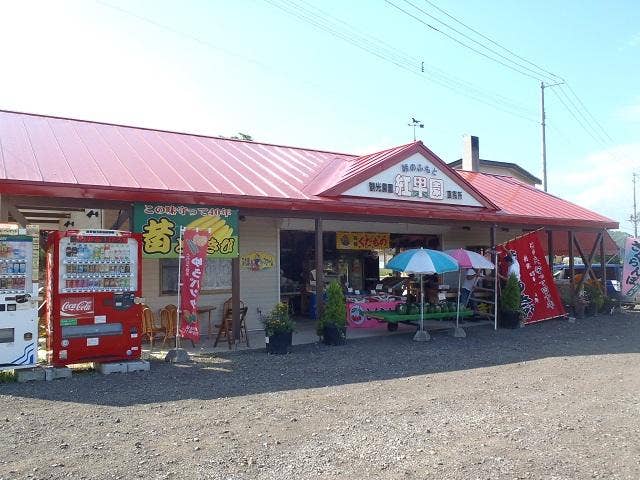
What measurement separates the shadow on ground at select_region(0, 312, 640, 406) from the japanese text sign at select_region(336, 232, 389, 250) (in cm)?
407

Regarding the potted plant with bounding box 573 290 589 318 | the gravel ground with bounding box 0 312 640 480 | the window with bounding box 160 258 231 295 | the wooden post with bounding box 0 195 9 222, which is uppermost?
the wooden post with bounding box 0 195 9 222

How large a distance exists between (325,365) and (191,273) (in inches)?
103

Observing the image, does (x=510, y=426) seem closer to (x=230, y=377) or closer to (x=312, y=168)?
(x=230, y=377)

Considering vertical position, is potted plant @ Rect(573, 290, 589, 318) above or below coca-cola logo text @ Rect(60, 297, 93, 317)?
below

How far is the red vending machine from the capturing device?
7.56m

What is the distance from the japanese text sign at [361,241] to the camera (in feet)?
49.2

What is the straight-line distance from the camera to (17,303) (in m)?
7.25

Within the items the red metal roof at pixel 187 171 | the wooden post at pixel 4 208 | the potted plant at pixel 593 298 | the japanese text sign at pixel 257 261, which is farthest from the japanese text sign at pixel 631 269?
the wooden post at pixel 4 208

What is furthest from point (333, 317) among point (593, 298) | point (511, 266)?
point (593, 298)

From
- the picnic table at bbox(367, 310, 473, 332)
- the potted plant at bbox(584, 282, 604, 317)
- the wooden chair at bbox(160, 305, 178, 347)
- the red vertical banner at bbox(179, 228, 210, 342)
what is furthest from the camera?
the potted plant at bbox(584, 282, 604, 317)

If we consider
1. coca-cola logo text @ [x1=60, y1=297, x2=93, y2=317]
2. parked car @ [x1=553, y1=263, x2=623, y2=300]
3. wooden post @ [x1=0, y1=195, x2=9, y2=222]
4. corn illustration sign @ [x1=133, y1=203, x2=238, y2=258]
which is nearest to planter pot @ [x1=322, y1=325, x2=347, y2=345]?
corn illustration sign @ [x1=133, y1=203, x2=238, y2=258]

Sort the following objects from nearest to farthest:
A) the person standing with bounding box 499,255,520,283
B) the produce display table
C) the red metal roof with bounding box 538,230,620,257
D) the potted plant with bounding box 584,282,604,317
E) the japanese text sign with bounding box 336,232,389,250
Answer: the produce display table < the person standing with bounding box 499,255,520,283 < the japanese text sign with bounding box 336,232,389,250 < the potted plant with bounding box 584,282,604,317 < the red metal roof with bounding box 538,230,620,257

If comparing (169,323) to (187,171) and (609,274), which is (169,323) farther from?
(609,274)

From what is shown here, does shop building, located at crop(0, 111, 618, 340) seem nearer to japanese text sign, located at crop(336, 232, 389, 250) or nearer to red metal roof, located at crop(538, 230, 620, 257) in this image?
japanese text sign, located at crop(336, 232, 389, 250)
